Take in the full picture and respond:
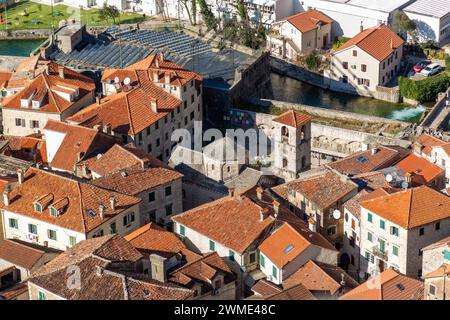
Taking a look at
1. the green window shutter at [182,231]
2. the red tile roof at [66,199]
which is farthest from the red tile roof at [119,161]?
the green window shutter at [182,231]

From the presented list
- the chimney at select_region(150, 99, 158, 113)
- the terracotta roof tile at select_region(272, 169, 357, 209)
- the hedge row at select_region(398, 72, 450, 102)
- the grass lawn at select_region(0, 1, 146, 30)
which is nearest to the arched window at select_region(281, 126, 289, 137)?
the terracotta roof tile at select_region(272, 169, 357, 209)

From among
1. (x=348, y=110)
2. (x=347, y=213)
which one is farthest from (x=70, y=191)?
(x=348, y=110)

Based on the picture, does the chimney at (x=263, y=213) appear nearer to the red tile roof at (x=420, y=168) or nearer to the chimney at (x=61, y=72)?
the red tile roof at (x=420, y=168)

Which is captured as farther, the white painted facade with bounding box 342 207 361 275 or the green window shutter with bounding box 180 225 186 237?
the white painted facade with bounding box 342 207 361 275

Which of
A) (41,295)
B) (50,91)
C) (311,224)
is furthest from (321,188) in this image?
(50,91)

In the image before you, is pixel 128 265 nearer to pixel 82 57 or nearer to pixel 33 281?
pixel 33 281

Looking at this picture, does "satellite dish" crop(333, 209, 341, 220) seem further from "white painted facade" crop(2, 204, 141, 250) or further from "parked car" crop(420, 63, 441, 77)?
"parked car" crop(420, 63, 441, 77)

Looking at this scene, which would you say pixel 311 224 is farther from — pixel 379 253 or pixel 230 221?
pixel 230 221
